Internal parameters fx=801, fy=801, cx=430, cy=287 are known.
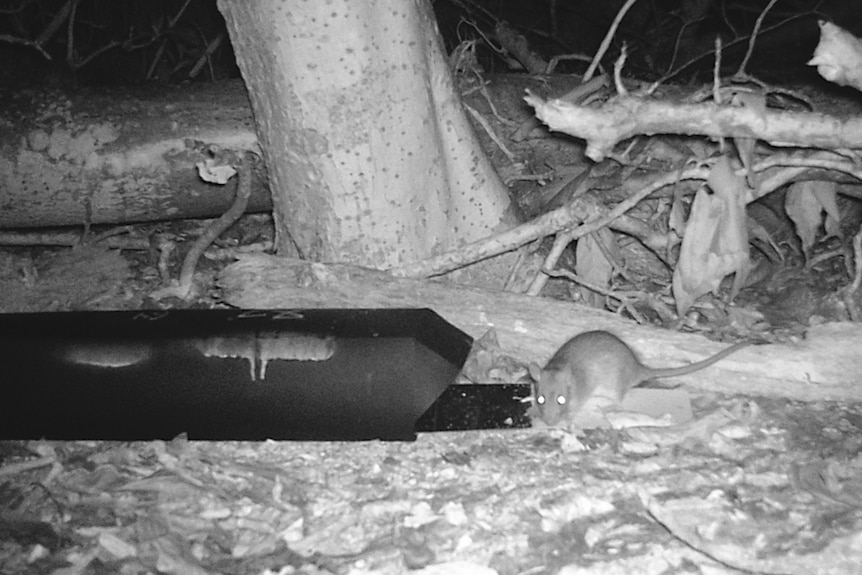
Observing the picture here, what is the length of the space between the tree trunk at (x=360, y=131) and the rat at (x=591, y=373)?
2.37 feet

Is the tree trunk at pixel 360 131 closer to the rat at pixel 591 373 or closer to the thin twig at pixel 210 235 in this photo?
the thin twig at pixel 210 235

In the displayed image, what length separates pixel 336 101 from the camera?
101 inches

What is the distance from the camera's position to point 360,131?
2623mm

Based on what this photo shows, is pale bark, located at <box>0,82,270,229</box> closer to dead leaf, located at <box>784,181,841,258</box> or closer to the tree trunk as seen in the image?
the tree trunk

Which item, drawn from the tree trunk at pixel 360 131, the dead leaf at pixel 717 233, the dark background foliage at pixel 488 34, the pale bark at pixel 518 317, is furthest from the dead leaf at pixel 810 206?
the dark background foliage at pixel 488 34

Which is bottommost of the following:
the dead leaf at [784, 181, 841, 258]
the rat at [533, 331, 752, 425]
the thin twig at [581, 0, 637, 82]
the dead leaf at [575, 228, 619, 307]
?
the rat at [533, 331, 752, 425]

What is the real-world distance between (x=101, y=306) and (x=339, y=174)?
125 centimetres

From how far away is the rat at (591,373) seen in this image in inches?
94.9

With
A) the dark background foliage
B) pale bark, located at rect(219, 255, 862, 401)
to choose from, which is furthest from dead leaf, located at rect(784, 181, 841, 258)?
the dark background foliage

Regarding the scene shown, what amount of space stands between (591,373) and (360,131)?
1.07 metres

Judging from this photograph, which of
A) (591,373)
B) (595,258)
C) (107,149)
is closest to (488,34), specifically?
(595,258)

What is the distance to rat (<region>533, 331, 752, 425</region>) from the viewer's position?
2.41m

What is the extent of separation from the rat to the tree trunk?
2.37ft

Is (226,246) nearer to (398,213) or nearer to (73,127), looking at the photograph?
(73,127)
